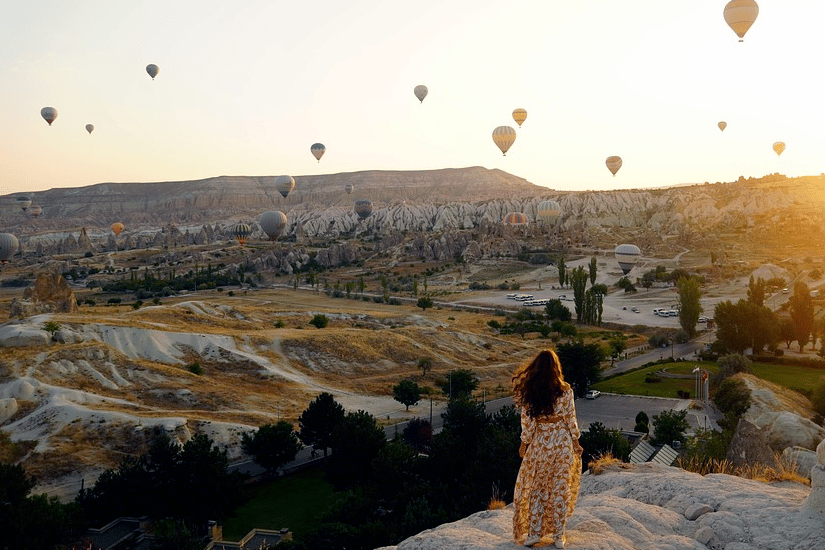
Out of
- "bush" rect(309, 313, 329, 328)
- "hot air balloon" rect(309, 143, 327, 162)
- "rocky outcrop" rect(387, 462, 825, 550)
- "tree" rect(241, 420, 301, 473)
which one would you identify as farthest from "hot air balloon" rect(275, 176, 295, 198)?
"rocky outcrop" rect(387, 462, 825, 550)

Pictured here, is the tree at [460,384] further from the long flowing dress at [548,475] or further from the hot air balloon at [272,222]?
the hot air balloon at [272,222]

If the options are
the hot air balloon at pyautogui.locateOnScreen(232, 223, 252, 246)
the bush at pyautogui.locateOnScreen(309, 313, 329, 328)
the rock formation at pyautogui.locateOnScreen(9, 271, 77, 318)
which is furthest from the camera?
the hot air balloon at pyautogui.locateOnScreen(232, 223, 252, 246)

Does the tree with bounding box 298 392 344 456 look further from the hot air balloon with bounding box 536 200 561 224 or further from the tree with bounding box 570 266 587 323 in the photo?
the hot air balloon with bounding box 536 200 561 224

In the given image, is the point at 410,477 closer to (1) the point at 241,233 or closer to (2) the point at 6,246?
(2) the point at 6,246

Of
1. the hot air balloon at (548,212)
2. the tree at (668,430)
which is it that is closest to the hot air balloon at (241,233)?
the hot air balloon at (548,212)

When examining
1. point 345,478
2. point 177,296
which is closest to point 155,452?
point 345,478

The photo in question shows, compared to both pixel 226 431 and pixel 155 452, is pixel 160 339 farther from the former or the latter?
pixel 155 452
